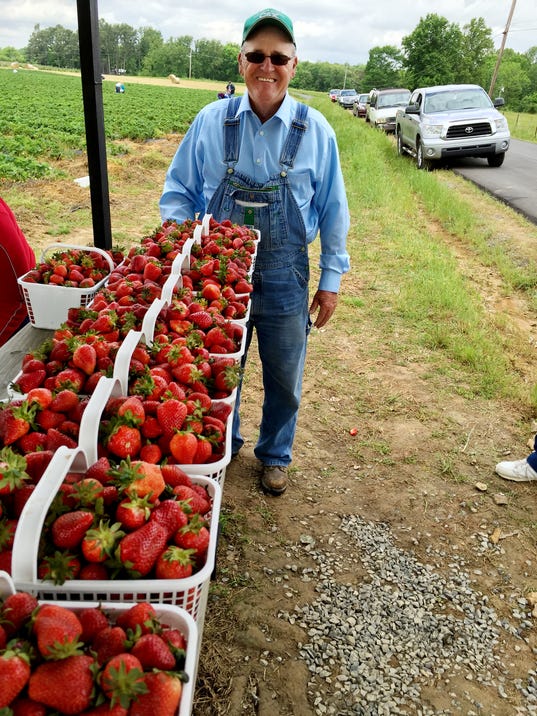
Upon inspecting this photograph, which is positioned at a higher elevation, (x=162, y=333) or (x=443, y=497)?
(x=162, y=333)

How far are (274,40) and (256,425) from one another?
8.33 feet

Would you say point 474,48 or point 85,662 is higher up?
point 474,48

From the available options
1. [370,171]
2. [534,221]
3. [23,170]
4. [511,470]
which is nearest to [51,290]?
[511,470]

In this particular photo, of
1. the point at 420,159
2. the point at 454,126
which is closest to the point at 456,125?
the point at 454,126

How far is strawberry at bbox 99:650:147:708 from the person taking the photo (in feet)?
3.02

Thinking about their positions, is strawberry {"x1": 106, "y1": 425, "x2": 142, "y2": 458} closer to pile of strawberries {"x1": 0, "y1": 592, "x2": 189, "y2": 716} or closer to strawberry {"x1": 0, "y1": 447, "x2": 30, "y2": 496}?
strawberry {"x1": 0, "y1": 447, "x2": 30, "y2": 496}

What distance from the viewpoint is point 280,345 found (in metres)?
3.19

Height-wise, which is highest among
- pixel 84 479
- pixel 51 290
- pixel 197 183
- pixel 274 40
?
pixel 274 40

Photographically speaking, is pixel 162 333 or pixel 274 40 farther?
pixel 274 40

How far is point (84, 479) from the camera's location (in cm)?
128

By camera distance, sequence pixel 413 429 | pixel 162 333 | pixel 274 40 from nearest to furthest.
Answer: pixel 162 333 < pixel 274 40 < pixel 413 429

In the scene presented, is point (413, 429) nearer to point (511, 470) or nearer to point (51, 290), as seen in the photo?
point (511, 470)

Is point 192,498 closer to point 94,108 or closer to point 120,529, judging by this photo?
point 120,529

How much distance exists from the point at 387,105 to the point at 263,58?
941 inches
